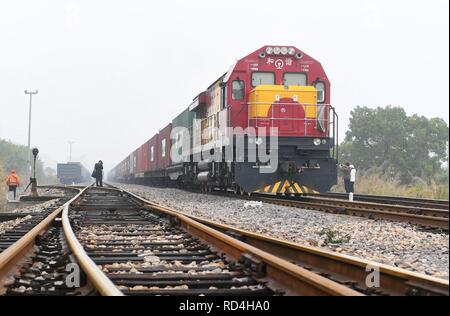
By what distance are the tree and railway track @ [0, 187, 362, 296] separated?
28.5m

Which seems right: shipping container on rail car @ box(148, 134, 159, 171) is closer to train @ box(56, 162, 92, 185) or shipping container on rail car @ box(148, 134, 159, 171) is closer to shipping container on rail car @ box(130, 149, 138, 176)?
shipping container on rail car @ box(130, 149, 138, 176)

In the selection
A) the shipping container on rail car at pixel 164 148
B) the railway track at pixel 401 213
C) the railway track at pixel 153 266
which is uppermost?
the shipping container on rail car at pixel 164 148

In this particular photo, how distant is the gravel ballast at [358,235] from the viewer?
16.3 ft

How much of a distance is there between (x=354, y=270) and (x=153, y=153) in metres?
26.6

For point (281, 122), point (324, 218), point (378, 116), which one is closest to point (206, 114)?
point (281, 122)

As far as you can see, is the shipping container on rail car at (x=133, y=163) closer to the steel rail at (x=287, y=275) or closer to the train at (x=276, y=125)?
the train at (x=276, y=125)

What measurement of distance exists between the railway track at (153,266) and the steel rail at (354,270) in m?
0.26

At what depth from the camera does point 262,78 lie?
13344 millimetres

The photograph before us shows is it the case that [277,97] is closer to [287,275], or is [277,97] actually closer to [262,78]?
[262,78]

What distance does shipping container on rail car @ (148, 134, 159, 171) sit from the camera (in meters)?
28.7

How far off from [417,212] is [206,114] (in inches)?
338

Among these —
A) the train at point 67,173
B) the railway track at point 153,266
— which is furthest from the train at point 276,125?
the train at point 67,173

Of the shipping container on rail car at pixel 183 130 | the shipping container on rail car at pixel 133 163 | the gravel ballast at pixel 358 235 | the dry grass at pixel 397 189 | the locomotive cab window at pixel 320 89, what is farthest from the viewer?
the shipping container on rail car at pixel 133 163
